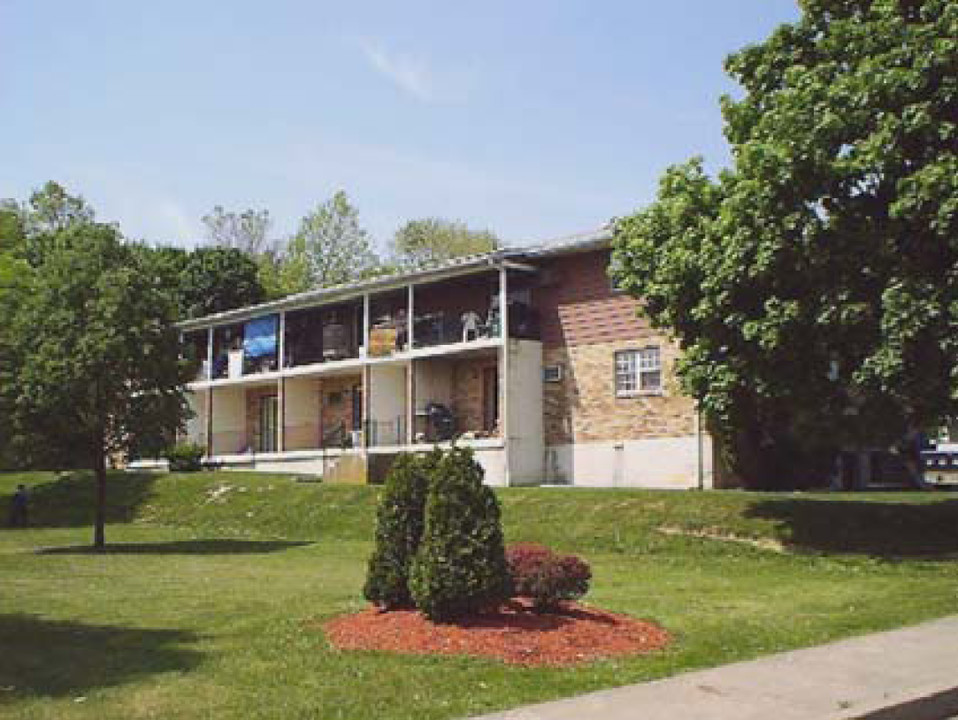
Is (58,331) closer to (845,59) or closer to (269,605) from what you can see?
(269,605)

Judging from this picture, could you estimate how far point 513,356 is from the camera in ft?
103

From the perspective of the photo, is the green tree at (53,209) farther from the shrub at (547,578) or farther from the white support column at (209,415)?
the shrub at (547,578)

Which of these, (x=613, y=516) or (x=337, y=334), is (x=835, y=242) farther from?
(x=337, y=334)

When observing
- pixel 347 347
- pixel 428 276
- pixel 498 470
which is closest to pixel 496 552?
pixel 498 470

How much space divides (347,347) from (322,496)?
416 inches

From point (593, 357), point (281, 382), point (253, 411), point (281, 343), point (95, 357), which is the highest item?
point (281, 343)

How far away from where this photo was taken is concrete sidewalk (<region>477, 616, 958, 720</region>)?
7789 millimetres

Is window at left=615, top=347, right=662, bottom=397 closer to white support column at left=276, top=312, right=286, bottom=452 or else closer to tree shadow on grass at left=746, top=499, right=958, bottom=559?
tree shadow on grass at left=746, top=499, right=958, bottom=559

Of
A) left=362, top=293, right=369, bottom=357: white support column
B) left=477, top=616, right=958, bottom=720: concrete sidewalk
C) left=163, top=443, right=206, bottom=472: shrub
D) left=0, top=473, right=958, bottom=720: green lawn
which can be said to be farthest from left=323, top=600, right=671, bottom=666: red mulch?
left=163, top=443, right=206, bottom=472: shrub

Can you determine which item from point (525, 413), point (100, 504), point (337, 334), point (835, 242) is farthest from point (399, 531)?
point (337, 334)

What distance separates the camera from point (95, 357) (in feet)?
75.2

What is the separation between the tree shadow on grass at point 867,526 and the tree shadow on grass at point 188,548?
9523 millimetres

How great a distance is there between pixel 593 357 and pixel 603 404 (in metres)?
1.33

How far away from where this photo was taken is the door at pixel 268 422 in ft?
139
